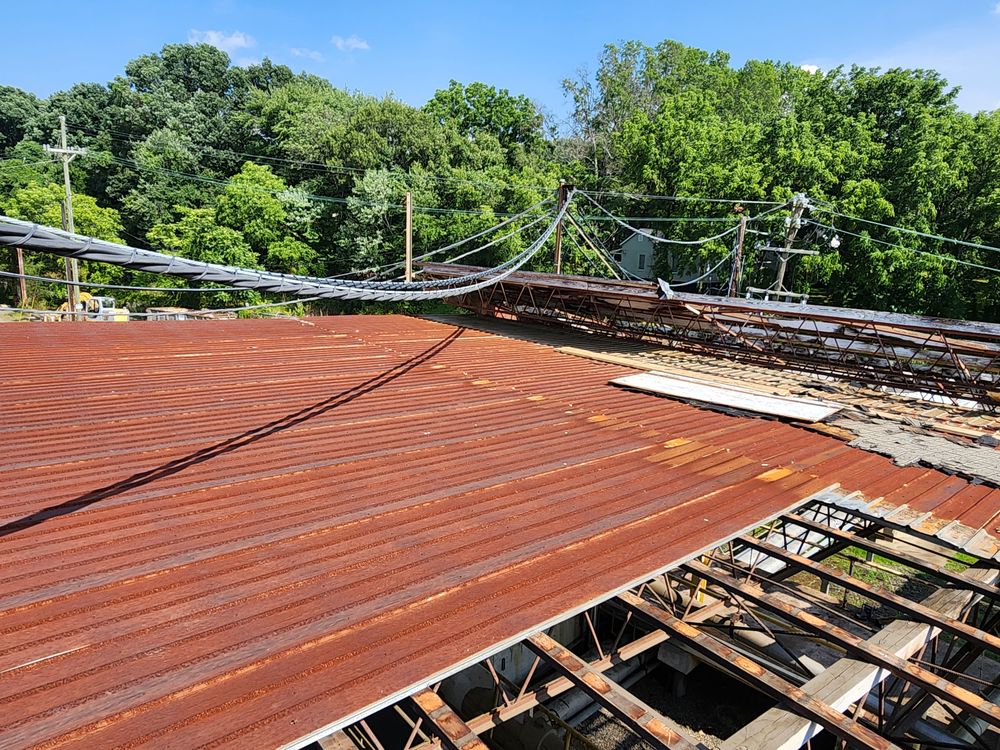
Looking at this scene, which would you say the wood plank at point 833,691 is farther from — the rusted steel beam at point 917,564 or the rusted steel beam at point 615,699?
the rusted steel beam at point 917,564

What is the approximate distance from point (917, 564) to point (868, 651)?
201 cm

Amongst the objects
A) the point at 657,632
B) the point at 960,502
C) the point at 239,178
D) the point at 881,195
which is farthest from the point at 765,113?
the point at 657,632

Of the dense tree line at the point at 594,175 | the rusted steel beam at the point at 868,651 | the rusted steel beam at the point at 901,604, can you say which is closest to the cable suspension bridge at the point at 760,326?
the rusted steel beam at the point at 868,651

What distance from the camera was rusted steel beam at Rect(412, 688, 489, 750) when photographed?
260 cm

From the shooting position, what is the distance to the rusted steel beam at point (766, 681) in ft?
9.00

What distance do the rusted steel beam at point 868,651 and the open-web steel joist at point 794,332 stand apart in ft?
27.3

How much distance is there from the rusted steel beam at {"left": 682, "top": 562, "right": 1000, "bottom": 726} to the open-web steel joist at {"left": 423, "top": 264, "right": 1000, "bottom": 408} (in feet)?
27.3

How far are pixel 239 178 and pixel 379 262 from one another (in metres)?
9.85

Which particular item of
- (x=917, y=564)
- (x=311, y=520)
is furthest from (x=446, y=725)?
(x=917, y=564)

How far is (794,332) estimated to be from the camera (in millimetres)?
12375

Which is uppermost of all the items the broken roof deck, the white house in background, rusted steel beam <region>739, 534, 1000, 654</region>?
the white house in background

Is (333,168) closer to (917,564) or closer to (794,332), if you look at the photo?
(794,332)

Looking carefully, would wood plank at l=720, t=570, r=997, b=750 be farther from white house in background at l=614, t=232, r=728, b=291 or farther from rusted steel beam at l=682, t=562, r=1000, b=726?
white house in background at l=614, t=232, r=728, b=291

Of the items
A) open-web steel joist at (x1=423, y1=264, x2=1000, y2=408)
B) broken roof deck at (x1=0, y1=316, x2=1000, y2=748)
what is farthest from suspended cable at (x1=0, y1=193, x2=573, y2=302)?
open-web steel joist at (x1=423, y1=264, x2=1000, y2=408)
